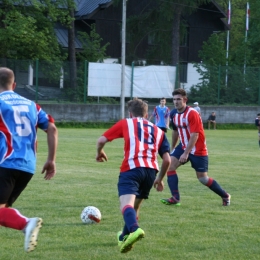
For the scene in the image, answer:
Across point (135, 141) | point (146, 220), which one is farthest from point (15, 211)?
point (146, 220)

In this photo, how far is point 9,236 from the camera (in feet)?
23.6

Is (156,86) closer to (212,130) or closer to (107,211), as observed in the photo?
(212,130)

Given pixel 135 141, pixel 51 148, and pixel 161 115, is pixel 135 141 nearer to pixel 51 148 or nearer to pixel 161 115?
pixel 51 148

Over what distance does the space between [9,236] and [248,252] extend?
8.47ft

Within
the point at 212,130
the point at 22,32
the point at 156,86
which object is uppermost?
the point at 22,32

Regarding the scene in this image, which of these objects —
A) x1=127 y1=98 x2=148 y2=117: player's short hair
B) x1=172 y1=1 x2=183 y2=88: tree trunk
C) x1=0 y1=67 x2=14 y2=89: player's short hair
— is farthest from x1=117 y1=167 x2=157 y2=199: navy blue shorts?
x1=172 y1=1 x2=183 y2=88: tree trunk

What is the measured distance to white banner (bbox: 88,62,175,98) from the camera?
33.6 meters

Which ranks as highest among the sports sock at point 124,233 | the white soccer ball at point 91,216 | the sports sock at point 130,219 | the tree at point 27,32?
the tree at point 27,32

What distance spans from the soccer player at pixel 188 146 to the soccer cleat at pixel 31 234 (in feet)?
14.0

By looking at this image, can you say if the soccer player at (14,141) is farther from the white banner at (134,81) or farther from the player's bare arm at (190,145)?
the white banner at (134,81)

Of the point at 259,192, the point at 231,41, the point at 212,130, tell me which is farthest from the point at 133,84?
the point at 231,41

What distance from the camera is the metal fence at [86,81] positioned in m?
32.2

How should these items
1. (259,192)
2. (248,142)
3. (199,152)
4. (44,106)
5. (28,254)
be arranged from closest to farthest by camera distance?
(28,254), (199,152), (259,192), (248,142), (44,106)

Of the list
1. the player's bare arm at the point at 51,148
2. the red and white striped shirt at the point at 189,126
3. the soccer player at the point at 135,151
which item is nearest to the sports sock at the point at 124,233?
the soccer player at the point at 135,151
